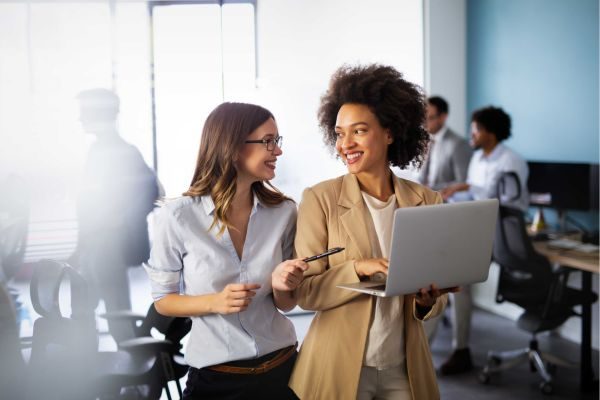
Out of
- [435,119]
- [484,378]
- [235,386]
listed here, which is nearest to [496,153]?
[435,119]

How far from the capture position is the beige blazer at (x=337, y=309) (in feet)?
6.43

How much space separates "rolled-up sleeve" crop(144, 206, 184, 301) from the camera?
2.04m

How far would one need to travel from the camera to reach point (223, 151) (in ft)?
6.75

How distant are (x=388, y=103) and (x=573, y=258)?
241 centimetres

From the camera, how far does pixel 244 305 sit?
6.13ft

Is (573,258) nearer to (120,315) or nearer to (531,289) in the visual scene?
(531,289)

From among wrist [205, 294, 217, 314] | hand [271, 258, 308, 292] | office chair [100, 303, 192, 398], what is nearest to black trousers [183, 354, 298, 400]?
wrist [205, 294, 217, 314]

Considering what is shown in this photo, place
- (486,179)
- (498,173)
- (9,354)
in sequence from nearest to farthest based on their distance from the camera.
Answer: (9,354) < (498,173) < (486,179)

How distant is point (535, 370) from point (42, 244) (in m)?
3.05

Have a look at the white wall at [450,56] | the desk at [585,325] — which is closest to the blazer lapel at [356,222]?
the desk at [585,325]

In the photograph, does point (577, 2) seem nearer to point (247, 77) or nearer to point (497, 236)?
point (497, 236)

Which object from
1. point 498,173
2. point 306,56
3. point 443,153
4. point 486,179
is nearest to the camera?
point 306,56

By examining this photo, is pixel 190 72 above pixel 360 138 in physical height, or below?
above

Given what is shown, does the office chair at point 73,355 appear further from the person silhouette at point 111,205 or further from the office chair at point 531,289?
the office chair at point 531,289
